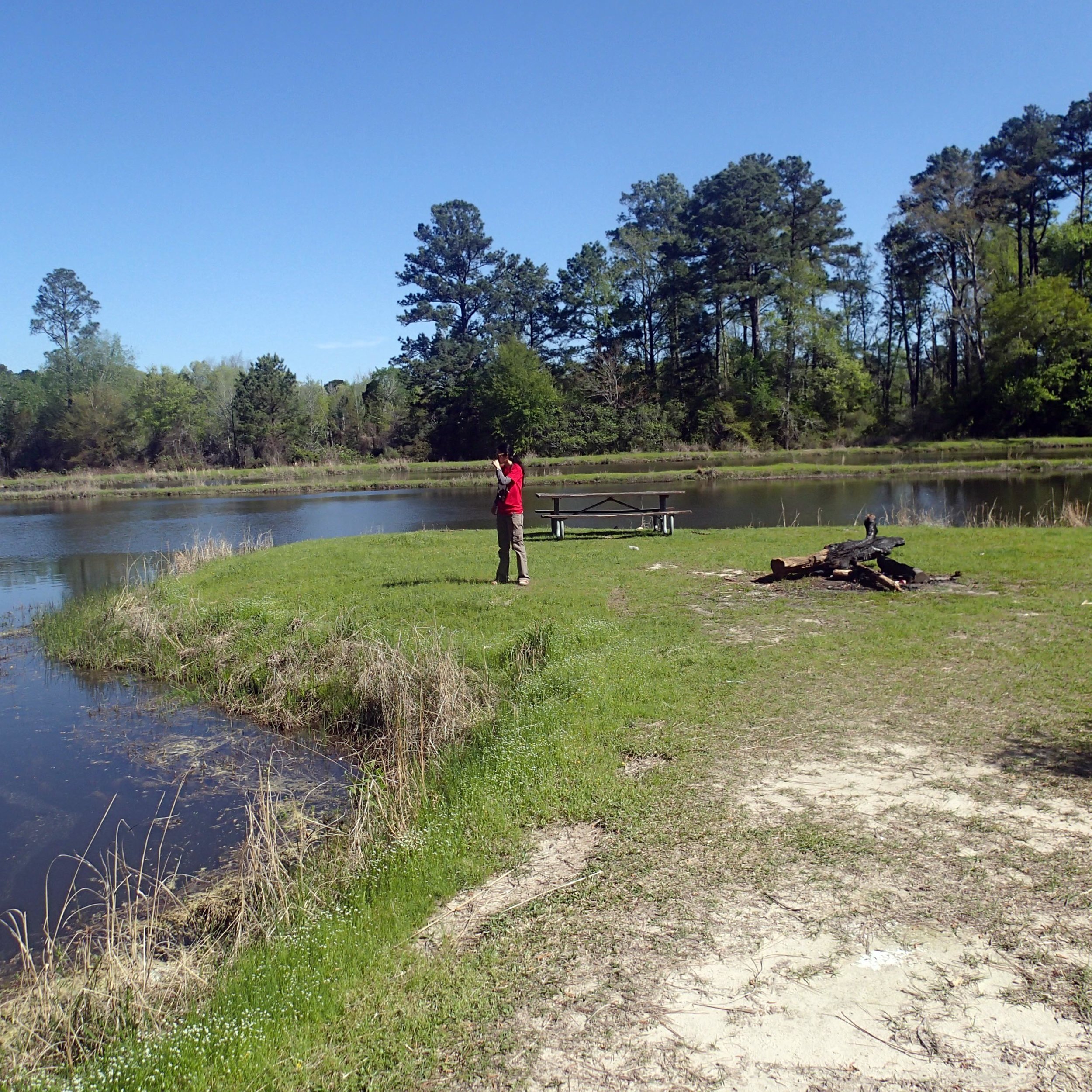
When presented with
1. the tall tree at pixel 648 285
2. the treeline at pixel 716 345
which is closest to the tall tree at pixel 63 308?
the treeline at pixel 716 345

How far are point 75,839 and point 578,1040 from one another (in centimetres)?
593

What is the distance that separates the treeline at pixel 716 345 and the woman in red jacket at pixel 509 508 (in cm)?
4872

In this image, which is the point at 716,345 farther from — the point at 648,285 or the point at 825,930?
the point at 825,930

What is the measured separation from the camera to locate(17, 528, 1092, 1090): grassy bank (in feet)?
13.5

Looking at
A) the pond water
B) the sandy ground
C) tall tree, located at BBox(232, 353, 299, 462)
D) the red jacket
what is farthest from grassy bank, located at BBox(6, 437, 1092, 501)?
the sandy ground

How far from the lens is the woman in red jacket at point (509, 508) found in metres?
13.3

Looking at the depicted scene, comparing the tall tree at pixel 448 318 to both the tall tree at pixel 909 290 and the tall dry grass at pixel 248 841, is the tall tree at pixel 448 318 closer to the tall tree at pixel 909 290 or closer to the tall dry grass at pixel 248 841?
the tall tree at pixel 909 290

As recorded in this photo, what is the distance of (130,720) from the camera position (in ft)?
37.8

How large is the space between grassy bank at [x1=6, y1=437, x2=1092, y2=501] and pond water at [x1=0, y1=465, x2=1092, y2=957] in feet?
29.4

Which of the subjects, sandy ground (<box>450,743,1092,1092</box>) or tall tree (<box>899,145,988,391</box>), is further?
tall tree (<box>899,145,988,391</box>)

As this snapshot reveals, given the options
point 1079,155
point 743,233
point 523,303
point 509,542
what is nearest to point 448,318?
point 523,303

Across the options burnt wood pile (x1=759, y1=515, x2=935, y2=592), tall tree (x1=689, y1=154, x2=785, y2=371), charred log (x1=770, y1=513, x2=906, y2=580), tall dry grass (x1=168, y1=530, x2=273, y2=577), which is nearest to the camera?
burnt wood pile (x1=759, y1=515, x2=935, y2=592)

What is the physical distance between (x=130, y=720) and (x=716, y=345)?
216ft

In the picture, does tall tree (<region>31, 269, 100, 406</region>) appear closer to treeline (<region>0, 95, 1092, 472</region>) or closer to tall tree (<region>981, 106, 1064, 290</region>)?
treeline (<region>0, 95, 1092, 472</region>)
